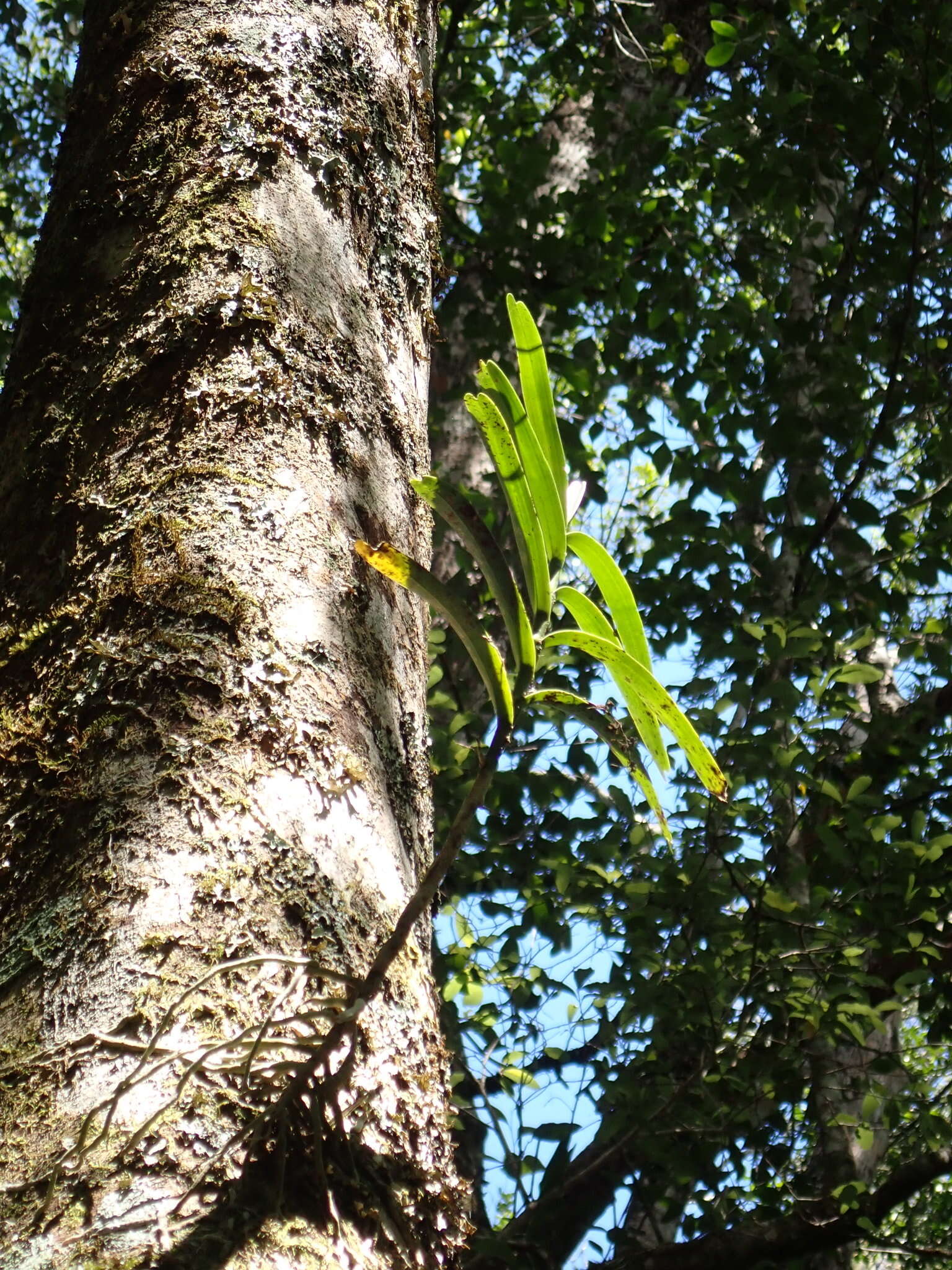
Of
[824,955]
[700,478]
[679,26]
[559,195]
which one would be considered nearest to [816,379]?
[700,478]

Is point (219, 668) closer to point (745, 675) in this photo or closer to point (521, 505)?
point (521, 505)

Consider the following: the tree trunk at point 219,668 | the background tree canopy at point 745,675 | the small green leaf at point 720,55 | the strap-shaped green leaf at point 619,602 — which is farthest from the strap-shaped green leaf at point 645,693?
the small green leaf at point 720,55

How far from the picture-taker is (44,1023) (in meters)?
0.71

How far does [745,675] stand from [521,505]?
8.76 feet

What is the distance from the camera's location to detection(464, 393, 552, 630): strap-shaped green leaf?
0.78 metres

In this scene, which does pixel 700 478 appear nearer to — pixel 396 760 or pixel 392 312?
pixel 392 312

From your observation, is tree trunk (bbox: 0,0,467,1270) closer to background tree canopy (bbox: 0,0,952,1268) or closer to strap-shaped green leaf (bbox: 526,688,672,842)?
strap-shaped green leaf (bbox: 526,688,672,842)

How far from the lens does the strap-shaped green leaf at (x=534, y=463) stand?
2.59ft

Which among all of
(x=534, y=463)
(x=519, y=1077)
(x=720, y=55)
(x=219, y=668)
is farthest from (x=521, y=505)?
(x=720, y=55)

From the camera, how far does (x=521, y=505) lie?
0.80 meters

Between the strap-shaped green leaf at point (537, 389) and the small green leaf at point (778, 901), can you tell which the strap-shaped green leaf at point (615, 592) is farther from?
the small green leaf at point (778, 901)

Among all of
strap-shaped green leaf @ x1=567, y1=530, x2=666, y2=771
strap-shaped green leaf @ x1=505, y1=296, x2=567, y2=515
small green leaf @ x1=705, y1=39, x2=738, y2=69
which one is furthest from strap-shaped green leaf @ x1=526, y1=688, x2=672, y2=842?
small green leaf @ x1=705, y1=39, x2=738, y2=69

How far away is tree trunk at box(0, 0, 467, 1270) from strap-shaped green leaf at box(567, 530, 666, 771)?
0.77 feet

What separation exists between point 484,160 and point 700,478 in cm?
259
